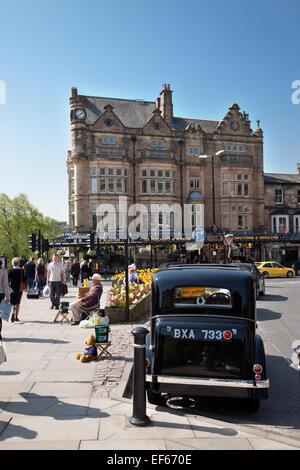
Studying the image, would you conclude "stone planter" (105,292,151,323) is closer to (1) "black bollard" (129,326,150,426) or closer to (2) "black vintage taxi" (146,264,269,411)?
(2) "black vintage taxi" (146,264,269,411)

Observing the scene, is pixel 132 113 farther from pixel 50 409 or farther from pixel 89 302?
pixel 50 409

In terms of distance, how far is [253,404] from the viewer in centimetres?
577

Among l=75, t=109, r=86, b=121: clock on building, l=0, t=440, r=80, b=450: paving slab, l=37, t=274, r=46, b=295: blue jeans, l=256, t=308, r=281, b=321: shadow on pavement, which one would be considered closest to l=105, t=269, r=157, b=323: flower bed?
l=256, t=308, r=281, b=321: shadow on pavement

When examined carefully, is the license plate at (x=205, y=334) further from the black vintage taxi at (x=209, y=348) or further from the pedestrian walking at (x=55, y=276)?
the pedestrian walking at (x=55, y=276)

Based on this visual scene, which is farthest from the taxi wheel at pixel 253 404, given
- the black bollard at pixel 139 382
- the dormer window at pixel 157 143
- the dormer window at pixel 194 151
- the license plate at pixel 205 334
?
the dormer window at pixel 194 151

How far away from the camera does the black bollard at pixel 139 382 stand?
16.9 ft

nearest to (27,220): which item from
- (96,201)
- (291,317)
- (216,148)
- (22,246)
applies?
(22,246)

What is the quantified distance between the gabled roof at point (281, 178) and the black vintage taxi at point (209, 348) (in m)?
45.1

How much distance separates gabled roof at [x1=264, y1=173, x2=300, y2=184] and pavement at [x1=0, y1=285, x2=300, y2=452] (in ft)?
146

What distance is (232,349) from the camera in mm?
5668

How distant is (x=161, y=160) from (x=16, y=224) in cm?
2234
